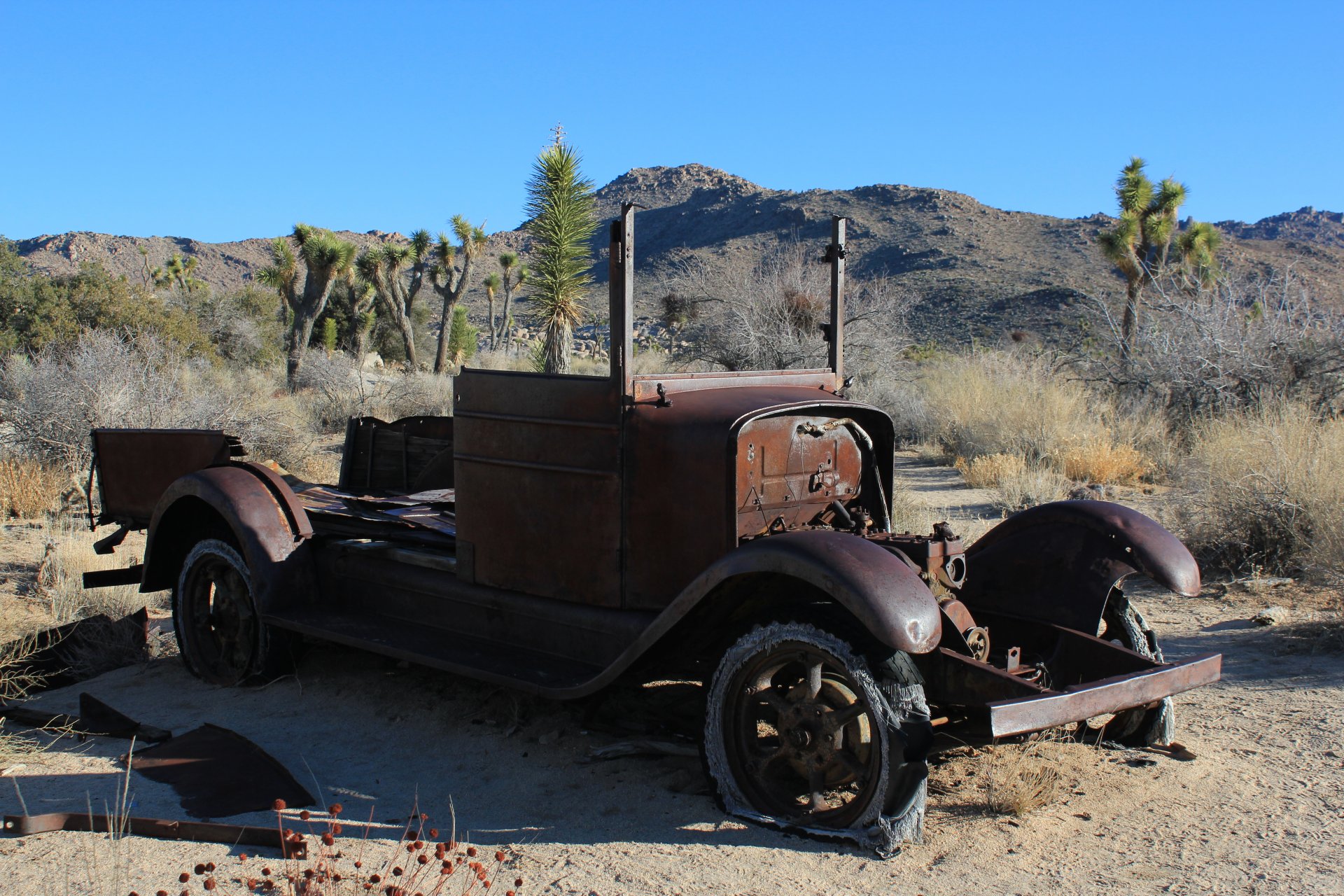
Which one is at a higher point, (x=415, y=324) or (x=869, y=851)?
(x=415, y=324)

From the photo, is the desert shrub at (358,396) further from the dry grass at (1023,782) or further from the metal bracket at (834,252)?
the dry grass at (1023,782)

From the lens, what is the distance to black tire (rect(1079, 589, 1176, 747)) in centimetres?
436

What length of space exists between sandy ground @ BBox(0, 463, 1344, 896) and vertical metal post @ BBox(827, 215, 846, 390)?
5.67 ft

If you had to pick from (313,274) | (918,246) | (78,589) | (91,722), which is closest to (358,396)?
(313,274)

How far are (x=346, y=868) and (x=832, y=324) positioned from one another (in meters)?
3.10

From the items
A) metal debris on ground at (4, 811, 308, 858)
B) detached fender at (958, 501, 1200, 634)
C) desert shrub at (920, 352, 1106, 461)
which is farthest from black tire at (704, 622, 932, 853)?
desert shrub at (920, 352, 1106, 461)

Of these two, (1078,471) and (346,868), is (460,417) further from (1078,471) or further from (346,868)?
(1078,471)

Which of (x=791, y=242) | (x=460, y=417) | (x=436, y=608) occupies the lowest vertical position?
→ (x=436, y=608)

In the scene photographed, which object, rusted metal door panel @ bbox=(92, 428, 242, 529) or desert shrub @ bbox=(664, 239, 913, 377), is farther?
desert shrub @ bbox=(664, 239, 913, 377)

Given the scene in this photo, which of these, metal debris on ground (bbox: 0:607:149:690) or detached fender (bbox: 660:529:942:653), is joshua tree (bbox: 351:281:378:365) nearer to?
metal debris on ground (bbox: 0:607:149:690)

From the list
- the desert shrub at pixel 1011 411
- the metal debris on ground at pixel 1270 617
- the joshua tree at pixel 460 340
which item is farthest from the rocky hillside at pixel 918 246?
the metal debris on ground at pixel 1270 617

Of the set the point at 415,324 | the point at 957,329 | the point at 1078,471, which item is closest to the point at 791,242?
the point at 957,329

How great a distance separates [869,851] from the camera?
3408mm

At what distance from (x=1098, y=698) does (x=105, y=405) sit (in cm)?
1076
